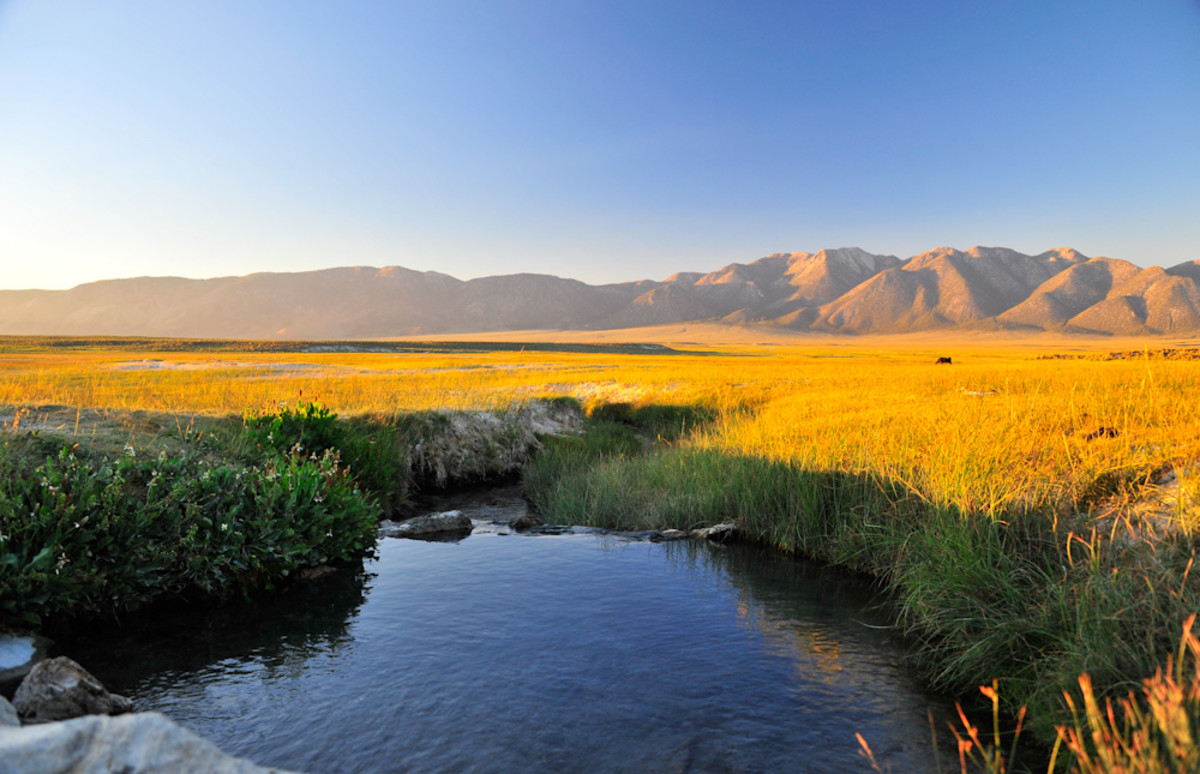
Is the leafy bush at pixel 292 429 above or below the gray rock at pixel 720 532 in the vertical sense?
above

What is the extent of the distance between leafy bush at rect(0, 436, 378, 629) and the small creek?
20.0 inches

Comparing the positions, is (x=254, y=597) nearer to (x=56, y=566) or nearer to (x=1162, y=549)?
(x=56, y=566)

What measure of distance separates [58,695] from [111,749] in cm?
301

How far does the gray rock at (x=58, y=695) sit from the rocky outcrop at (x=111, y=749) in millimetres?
2364

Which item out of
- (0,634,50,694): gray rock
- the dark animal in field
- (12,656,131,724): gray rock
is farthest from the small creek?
the dark animal in field

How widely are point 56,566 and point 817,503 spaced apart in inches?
421

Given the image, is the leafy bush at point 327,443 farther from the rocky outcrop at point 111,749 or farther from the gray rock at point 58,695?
the rocky outcrop at point 111,749

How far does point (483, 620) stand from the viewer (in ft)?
29.0

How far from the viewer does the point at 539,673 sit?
287 inches

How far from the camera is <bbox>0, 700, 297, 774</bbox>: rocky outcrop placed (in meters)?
3.31

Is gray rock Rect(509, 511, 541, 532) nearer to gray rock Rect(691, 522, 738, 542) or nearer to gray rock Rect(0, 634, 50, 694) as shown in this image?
gray rock Rect(691, 522, 738, 542)

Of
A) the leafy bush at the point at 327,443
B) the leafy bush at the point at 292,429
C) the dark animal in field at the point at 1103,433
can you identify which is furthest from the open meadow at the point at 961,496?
the leafy bush at the point at 327,443

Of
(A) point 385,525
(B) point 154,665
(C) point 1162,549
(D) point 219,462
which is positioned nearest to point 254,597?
(B) point 154,665

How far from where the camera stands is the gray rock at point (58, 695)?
5527 mm
